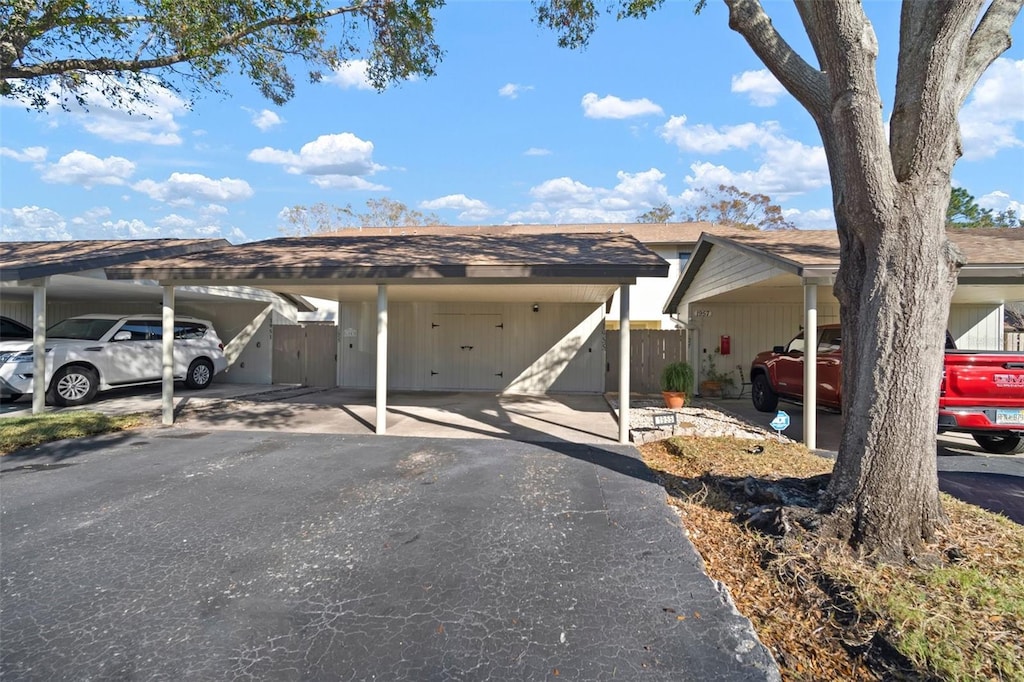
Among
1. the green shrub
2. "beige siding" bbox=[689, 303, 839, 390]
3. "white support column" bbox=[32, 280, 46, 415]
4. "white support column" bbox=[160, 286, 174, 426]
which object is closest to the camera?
"white support column" bbox=[160, 286, 174, 426]

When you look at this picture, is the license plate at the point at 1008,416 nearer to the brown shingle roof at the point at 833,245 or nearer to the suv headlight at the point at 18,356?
the brown shingle roof at the point at 833,245

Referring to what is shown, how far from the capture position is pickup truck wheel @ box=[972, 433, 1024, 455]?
657cm

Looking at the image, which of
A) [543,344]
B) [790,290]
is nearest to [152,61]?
[543,344]

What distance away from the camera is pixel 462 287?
856 cm

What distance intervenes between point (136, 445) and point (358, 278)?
3.42 m

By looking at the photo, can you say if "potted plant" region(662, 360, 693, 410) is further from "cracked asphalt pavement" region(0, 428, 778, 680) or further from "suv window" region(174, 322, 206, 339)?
"suv window" region(174, 322, 206, 339)

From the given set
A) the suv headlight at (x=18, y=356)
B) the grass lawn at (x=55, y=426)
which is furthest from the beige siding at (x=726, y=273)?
the suv headlight at (x=18, y=356)

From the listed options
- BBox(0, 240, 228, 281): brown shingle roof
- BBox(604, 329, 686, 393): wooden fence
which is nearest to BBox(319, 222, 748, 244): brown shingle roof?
BBox(604, 329, 686, 393): wooden fence

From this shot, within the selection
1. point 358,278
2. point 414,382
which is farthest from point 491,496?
point 414,382

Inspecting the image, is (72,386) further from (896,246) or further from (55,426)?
(896,246)

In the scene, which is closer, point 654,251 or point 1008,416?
point 1008,416

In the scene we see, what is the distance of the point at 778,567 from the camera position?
124 inches

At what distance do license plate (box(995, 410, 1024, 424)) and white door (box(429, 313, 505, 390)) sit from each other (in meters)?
8.85

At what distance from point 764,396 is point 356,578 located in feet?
30.7
